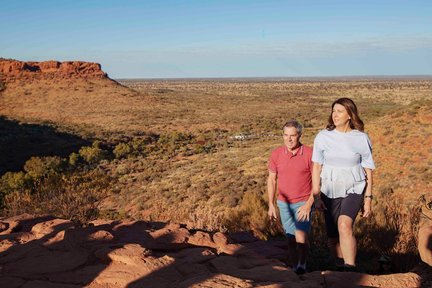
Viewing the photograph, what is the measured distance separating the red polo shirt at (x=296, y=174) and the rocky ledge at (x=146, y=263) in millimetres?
683

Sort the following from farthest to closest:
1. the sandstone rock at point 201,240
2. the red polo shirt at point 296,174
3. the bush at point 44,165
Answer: the bush at point 44,165
the sandstone rock at point 201,240
the red polo shirt at point 296,174

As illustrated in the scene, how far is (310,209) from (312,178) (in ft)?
0.98

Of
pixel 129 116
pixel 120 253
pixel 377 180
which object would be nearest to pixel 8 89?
pixel 129 116

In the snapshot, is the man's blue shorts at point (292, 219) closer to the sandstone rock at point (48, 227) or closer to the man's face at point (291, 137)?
the man's face at point (291, 137)

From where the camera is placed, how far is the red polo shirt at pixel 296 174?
4020 millimetres

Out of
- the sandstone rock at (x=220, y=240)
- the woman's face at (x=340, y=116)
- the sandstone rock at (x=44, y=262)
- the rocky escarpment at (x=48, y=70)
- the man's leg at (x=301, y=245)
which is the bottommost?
the sandstone rock at (x=220, y=240)

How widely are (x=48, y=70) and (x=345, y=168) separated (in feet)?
208

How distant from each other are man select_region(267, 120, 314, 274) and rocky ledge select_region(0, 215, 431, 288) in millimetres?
365

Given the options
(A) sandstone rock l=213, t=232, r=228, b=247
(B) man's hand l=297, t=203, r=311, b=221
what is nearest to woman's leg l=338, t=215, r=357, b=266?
(B) man's hand l=297, t=203, r=311, b=221

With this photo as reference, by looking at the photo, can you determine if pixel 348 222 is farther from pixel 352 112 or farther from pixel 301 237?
pixel 352 112

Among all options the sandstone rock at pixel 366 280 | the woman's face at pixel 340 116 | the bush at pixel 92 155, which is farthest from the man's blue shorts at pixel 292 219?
the bush at pixel 92 155

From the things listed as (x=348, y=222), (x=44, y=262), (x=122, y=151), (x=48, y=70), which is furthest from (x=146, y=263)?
(x=48, y=70)

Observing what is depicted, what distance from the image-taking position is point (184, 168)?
19.2m

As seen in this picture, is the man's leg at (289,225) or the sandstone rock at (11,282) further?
the man's leg at (289,225)
